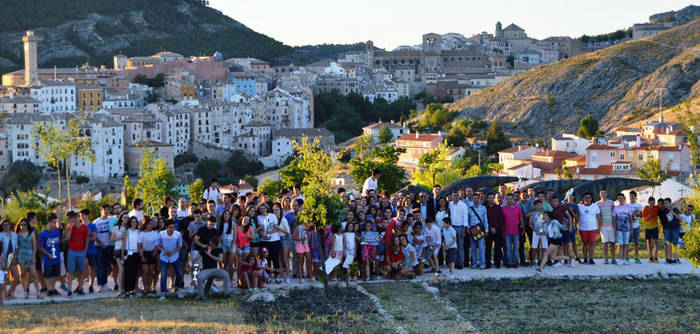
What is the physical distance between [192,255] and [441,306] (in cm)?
409

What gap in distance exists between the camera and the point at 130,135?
76625 millimetres

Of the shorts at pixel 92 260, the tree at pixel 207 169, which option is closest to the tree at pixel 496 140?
the tree at pixel 207 169

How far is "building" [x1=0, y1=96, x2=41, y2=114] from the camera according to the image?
3204 inches

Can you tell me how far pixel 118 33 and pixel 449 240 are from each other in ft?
406

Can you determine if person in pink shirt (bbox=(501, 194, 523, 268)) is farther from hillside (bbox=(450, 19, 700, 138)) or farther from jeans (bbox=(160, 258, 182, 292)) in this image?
hillside (bbox=(450, 19, 700, 138))

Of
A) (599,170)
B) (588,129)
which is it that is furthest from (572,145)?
(599,170)

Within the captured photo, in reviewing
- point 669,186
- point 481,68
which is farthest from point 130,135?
point 481,68

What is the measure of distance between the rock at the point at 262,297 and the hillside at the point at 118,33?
109 metres

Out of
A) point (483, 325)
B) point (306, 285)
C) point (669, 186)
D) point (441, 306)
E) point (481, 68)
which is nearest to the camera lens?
point (483, 325)

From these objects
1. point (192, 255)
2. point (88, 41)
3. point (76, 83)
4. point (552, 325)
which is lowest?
point (552, 325)

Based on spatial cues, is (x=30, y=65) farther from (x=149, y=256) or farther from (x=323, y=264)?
(x=323, y=264)

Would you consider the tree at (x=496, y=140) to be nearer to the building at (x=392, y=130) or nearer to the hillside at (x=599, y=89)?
the hillside at (x=599, y=89)

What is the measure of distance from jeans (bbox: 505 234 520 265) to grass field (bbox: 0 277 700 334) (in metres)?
1.09

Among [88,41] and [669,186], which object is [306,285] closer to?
[669,186]
